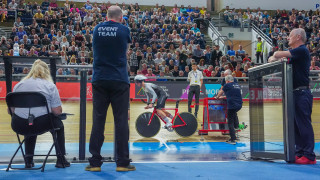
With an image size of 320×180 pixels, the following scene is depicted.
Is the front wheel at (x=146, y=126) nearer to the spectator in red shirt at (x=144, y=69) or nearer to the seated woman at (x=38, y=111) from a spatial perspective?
the seated woman at (x=38, y=111)

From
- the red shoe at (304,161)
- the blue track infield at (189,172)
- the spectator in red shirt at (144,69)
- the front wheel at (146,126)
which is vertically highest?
the spectator in red shirt at (144,69)

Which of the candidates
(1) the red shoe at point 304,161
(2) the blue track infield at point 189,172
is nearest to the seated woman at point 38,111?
(2) the blue track infield at point 189,172

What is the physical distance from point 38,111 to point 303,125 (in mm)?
3665

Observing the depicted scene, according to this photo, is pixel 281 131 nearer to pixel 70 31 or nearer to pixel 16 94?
pixel 16 94

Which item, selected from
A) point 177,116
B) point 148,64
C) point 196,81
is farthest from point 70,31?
point 177,116

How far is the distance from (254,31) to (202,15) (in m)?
3.80

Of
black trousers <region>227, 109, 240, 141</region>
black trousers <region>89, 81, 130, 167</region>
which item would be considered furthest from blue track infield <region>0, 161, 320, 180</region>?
black trousers <region>227, 109, 240, 141</region>

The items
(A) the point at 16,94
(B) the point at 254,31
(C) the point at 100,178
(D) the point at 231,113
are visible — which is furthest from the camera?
(B) the point at 254,31

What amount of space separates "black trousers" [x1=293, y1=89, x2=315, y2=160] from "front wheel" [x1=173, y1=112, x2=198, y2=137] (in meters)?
4.11

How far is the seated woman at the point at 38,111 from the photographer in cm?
500

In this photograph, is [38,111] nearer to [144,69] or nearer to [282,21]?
[144,69]

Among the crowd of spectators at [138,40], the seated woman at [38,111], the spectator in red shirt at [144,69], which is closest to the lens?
the seated woman at [38,111]

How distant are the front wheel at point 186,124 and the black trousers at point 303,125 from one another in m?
4.11

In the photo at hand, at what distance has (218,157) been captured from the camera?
652cm
